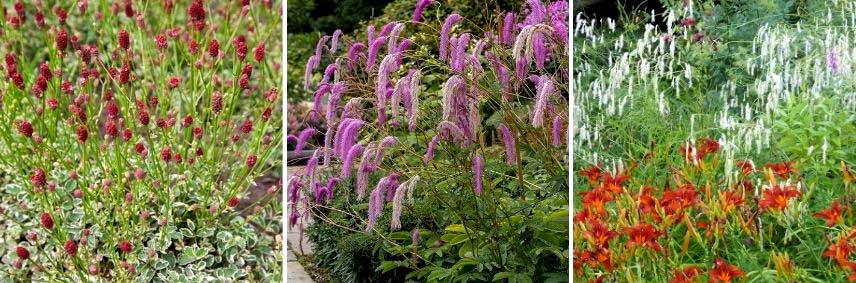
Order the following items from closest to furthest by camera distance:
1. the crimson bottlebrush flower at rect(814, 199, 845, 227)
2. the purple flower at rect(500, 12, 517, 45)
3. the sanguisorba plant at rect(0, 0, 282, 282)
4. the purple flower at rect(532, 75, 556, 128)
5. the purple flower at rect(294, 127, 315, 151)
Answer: the purple flower at rect(532, 75, 556, 128), the crimson bottlebrush flower at rect(814, 199, 845, 227), the purple flower at rect(500, 12, 517, 45), the purple flower at rect(294, 127, 315, 151), the sanguisorba plant at rect(0, 0, 282, 282)

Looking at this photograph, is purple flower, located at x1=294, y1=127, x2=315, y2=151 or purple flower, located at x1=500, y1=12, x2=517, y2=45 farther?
purple flower, located at x1=294, y1=127, x2=315, y2=151

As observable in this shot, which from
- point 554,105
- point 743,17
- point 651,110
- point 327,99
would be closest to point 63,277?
point 327,99

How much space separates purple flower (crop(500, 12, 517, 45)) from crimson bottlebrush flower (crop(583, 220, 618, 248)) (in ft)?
1.93

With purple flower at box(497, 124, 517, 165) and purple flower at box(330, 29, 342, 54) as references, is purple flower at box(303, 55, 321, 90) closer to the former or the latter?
purple flower at box(330, 29, 342, 54)

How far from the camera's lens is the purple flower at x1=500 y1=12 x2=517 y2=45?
130 inches

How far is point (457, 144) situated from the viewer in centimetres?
328

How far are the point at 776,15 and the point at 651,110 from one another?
444mm

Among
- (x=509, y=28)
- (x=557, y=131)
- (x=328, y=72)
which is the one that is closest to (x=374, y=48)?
(x=328, y=72)

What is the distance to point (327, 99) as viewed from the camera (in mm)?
3547

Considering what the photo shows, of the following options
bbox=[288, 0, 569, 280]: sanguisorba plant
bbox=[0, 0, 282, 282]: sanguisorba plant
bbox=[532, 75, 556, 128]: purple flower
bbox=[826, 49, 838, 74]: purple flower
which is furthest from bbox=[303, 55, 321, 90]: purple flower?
bbox=[826, 49, 838, 74]: purple flower

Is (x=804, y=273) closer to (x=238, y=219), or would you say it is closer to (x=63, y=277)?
(x=238, y=219)

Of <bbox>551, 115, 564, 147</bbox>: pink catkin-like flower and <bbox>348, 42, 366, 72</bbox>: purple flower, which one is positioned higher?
<bbox>348, 42, 366, 72</bbox>: purple flower

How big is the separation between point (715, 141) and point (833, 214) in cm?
38

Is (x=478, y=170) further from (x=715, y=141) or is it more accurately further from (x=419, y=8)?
(x=715, y=141)
